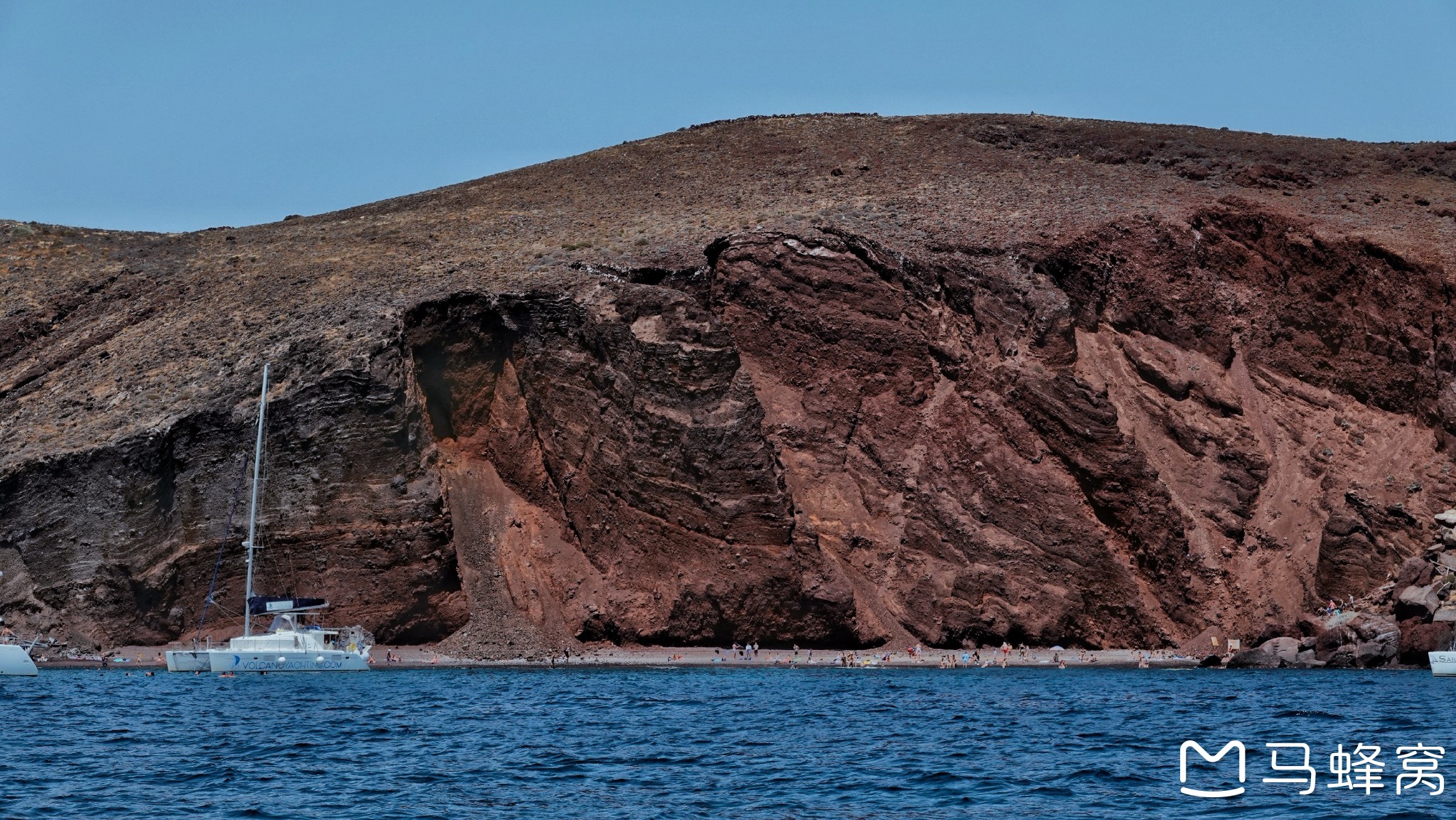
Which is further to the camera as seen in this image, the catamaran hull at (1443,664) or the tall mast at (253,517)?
the tall mast at (253,517)

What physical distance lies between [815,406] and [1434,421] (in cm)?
2680

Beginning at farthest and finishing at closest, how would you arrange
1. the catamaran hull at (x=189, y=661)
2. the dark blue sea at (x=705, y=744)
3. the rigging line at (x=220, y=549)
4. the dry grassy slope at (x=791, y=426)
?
the dry grassy slope at (x=791, y=426) < the rigging line at (x=220, y=549) < the catamaran hull at (x=189, y=661) < the dark blue sea at (x=705, y=744)

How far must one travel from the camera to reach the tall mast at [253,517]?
6275 centimetres

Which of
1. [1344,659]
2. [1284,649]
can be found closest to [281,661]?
[1284,649]

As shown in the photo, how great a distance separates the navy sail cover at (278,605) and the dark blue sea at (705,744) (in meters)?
4.95

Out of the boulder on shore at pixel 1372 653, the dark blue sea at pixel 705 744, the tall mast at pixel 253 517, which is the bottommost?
the dark blue sea at pixel 705 744

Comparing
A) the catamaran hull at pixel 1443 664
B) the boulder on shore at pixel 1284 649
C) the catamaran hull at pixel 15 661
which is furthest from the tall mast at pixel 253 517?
A: the catamaran hull at pixel 1443 664

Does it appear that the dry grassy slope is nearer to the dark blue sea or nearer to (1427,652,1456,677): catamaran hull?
(1427,652,1456,677): catamaran hull

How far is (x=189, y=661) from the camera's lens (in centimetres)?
6169

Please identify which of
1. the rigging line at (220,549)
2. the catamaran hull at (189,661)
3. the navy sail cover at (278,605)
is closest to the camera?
the catamaran hull at (189,661)

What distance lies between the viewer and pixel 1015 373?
69.7m

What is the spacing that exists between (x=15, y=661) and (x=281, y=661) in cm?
954

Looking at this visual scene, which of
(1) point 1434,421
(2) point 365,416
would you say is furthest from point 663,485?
(1) point 1434,421

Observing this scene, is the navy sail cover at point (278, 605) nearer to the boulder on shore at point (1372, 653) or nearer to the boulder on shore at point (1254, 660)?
the boulder on shore at point (1254, 660)
